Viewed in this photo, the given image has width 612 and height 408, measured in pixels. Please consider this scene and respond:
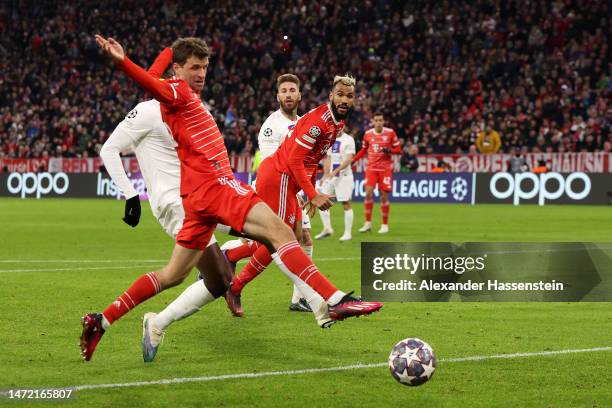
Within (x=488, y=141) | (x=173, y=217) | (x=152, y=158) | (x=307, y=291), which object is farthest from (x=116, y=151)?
(x=488, y=141)

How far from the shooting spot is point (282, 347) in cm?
727

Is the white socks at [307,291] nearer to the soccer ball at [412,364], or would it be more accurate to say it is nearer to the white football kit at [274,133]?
the soccer ball at [412,364]

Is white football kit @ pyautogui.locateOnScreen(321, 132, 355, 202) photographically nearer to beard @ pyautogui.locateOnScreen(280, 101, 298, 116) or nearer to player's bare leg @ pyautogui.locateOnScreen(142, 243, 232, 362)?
beard @ pyautogui.locateOnScreen(280, 101, 298, 116)

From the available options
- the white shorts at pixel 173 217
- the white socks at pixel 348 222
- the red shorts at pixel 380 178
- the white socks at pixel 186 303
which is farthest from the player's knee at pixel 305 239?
the red shorts at pixel 380 178

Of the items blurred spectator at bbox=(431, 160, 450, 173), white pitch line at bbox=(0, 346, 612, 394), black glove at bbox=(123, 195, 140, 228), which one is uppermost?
blurred spectator at bbox=(431, 160, 450, 173)

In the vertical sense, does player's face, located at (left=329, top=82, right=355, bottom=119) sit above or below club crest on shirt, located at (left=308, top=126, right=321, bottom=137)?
above

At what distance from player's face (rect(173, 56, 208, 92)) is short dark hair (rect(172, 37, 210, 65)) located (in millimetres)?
24

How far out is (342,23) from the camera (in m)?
41.0

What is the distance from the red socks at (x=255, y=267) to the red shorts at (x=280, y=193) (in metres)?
0.36

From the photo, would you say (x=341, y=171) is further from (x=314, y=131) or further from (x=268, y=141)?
(x=314, y=131)

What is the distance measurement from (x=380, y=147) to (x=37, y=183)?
21430 millimetres

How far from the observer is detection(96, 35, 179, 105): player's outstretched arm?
6.35 metres

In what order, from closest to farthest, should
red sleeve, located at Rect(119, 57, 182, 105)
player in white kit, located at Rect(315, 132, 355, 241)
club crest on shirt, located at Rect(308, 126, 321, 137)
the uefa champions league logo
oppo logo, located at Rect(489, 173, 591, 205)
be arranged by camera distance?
red sleeve, located at Rect(119, 57, 182, 105)
club crest on shirt, located at Rect(308, 126, 321, 137)
player in white kit, located at Rect(315, 132, 355, 241)
oppo logo, located at Rect(489, 173, 591, 205)
the uefa champions league logo

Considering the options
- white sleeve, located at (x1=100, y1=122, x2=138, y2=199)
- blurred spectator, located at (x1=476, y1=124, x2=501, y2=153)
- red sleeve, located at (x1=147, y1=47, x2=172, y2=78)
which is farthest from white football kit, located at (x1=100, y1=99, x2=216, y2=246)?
blurred spectator, located at (x1=476, y1=124, x2=501, y2=153)
